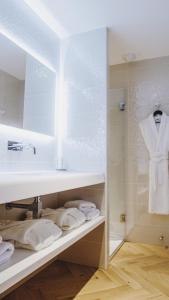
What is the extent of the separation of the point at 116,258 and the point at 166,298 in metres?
0.71

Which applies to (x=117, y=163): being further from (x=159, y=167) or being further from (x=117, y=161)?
(x=159, y=167)

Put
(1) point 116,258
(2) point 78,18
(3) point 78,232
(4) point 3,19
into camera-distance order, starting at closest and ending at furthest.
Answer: (3) point 78,232, (4) point 3,19, (2) point 78,18, (1) point 116,258

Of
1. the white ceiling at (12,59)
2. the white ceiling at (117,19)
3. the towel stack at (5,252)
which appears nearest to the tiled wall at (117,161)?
the white ceiling at (117,19)

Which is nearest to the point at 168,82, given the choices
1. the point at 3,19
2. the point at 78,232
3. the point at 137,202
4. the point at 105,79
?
the point at 105,79

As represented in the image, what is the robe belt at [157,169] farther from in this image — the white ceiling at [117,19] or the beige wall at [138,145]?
the white ceiling at [117,19]

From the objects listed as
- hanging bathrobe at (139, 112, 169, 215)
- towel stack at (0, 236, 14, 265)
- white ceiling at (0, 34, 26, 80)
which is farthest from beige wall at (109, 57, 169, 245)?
towel stack at (0, 236, 14, 265)

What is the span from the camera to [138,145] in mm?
2701

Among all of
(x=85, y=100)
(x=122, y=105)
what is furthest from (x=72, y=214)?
(x=122, y=105)

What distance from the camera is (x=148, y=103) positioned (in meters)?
2.70

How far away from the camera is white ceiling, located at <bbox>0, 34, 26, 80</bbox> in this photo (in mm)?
1715

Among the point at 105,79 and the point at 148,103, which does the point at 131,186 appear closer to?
the point at 148,103

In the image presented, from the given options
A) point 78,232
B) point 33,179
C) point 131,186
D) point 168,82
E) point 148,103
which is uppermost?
point 168,82

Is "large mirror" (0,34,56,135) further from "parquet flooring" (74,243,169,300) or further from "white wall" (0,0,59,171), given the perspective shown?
"parquet flooring" (74,243,169,300)

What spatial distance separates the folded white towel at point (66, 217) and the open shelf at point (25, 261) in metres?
0.09
